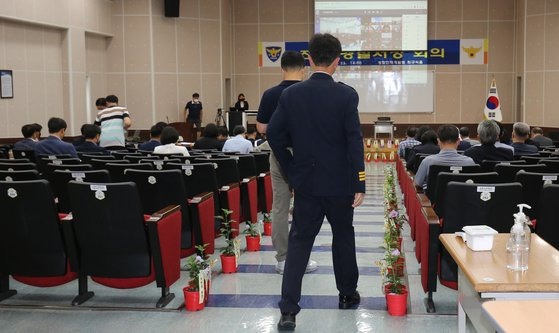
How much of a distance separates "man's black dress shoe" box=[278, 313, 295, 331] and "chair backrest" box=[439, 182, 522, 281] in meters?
1.02

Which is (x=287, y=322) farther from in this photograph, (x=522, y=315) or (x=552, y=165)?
(x=552, y=165)

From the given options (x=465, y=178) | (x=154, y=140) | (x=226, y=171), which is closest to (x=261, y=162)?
(x=154, y=140)

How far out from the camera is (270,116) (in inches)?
186

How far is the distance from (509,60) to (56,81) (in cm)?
1242

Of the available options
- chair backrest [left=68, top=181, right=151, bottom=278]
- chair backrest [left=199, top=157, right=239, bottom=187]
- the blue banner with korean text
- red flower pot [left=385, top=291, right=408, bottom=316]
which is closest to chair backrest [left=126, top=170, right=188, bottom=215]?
chair backrest [left=68, top=181, right=151, bottom=278]

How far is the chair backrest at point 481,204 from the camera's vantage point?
3746 mm

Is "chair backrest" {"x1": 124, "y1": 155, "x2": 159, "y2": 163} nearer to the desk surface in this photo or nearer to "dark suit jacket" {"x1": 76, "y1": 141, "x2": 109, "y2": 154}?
"dark suit jacket" {"x1": 76, "y1": 141, "x2": 109, "y2": 154}

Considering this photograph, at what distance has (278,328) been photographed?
12.2 ft

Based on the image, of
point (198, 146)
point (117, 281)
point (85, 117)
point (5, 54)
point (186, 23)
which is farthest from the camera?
point (186, 23)

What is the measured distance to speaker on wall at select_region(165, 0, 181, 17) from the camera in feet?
57.0

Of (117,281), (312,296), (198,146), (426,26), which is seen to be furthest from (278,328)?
(426,26)

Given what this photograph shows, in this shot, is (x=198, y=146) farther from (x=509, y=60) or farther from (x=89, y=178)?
(x=509, y=60)

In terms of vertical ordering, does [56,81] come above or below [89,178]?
above

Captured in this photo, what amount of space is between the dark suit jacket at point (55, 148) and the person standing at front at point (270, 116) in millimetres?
3576
